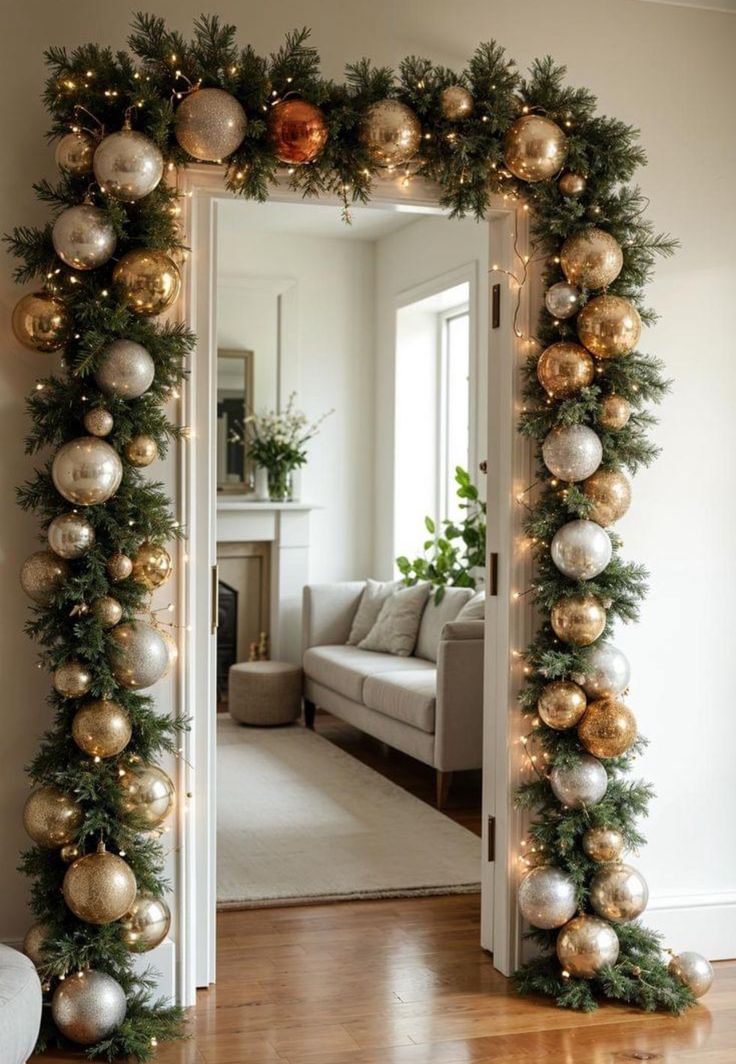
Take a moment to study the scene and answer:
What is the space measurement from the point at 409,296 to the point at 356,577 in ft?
6.48

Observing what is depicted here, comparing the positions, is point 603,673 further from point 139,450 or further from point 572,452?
point 139,450

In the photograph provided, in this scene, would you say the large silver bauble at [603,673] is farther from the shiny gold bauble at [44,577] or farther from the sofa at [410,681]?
the sofa at [410,681]

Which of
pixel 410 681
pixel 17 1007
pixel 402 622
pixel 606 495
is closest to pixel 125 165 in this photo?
pixel 606 495

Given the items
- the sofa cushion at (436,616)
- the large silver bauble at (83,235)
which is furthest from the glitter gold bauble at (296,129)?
the sofa cushion at (436,616)

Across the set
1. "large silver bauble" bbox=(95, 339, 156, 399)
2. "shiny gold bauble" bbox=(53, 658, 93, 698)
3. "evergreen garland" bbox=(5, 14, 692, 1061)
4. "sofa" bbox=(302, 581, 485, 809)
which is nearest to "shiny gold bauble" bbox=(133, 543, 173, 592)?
"evergreen garland" bbox=(5, 14, 692, 1061)

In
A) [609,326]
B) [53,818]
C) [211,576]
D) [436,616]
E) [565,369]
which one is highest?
[609,326]

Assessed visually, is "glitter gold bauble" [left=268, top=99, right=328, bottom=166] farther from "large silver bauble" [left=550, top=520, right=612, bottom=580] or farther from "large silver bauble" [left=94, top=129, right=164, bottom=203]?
"large silver bauble" [left=550, top=520, right=612, bottom=580]

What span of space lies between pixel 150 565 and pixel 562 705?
3.94 feet

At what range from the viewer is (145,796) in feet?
10.5

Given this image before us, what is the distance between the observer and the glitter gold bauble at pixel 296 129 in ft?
10.7

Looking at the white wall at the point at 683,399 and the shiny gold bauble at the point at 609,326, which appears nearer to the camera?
the shiny gold bauble at the point at 609,326

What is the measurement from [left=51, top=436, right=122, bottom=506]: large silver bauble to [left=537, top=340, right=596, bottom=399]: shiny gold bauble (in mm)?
1239

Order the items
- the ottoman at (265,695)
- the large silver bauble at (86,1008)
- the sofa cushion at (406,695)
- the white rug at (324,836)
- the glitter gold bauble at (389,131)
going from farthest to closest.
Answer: the ottoman at (265,695) < the sofa cushion at (406,695) < the white rug at (324,836) < the glitter gold bauble at (389,131) < the large silver bauble at (86,1008)

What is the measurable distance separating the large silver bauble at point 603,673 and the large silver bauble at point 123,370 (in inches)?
57.3
